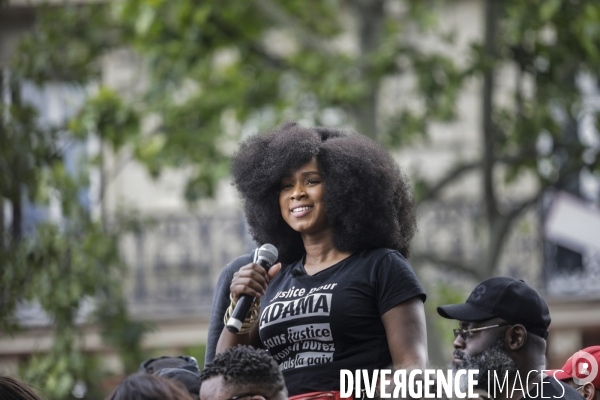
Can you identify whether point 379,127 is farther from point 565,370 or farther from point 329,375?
point 329,375

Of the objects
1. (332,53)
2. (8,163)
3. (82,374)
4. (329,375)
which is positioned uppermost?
(332,53)

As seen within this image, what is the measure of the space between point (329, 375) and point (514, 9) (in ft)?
25.5

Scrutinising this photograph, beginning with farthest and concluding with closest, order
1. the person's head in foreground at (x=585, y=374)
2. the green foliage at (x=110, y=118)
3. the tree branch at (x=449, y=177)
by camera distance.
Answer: the tree branch at (x=449, y=177)
the green foliage at (x=110, y=118)
the person's head in foreground at (x=585, y=374)

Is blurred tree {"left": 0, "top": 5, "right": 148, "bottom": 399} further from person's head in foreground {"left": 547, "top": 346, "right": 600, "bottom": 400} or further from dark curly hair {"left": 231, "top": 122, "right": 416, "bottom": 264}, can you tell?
person's head in foreground {"left": 547, "top": 346, "right": 600, "bottom": 400}

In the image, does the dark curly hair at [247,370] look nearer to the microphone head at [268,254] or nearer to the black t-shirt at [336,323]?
the black t-shirt at [336,323]

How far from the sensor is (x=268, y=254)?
443cm

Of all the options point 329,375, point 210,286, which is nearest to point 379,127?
point 210,286

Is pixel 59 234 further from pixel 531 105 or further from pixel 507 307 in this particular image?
pixel 507 307

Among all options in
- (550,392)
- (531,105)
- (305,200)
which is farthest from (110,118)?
(550,392)

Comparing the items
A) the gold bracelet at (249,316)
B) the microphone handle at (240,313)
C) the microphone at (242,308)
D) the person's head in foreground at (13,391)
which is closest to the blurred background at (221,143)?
the person's head in foreground at (13,391)

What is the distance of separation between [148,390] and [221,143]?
7949 millimetres

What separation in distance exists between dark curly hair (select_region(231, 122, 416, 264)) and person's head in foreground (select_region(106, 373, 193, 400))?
3.49 ft

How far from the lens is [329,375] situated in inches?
167

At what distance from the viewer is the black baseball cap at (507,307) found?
4652 millimetres
